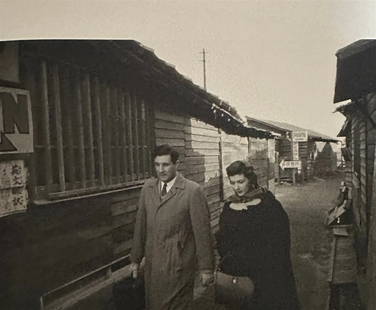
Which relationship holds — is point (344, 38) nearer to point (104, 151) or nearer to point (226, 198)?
point (226, 198)

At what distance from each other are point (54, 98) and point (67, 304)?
3.01 feet

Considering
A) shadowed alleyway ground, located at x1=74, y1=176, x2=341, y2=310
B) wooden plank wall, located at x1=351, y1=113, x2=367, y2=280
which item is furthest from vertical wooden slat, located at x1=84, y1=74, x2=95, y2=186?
wooden plank wall, located at x1=351, y1=113, x2=367, y2=280

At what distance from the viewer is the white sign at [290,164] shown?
6.29ft

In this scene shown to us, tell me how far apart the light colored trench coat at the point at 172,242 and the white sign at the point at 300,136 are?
58 cm

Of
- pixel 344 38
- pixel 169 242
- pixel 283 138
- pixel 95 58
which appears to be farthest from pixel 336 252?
pixel 95 58

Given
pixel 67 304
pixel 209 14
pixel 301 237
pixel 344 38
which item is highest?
pixel 209 14

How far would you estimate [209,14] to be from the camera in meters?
1.62

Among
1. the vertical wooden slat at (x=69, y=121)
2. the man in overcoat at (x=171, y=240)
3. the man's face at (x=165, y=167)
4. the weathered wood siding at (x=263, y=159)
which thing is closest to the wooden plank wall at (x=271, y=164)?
the weathered wood siding at (x=263, y=159)

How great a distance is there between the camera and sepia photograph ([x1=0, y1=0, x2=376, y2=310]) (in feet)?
4.98

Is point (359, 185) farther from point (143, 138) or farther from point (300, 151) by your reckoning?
point (143, 138)

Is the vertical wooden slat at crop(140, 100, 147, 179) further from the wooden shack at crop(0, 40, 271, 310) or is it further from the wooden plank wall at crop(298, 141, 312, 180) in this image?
the wooden plank wall at crop(298, 141, 312, 180)

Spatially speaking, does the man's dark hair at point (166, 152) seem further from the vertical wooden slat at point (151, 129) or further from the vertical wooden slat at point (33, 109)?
the vertical wooden slat at point (33, 109)

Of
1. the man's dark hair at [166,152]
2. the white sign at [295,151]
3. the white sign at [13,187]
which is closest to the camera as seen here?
the white sign at [13,187]

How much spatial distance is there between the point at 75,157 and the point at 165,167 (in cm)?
41
